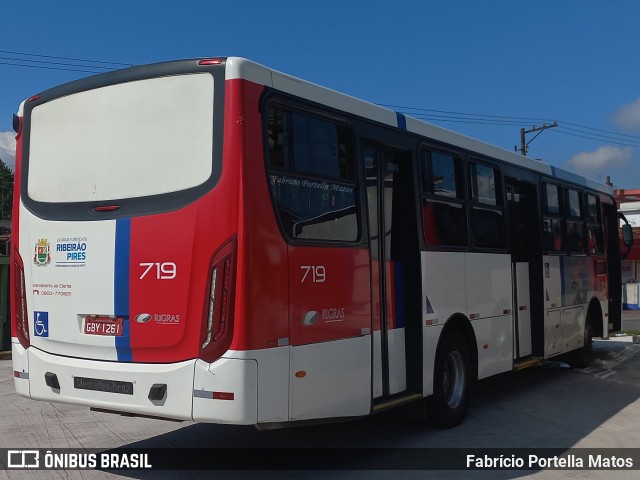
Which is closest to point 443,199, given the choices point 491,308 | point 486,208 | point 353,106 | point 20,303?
point 486,208

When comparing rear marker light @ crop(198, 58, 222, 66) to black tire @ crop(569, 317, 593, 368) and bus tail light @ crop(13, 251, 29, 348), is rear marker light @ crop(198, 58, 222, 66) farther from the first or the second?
black tire @ crop(569, 317, 593, 368)

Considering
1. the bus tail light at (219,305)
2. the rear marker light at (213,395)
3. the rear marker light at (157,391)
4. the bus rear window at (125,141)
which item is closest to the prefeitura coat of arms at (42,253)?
the bus rear window at (125,141)

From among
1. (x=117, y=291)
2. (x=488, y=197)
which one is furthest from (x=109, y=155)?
(x=488, y=197)

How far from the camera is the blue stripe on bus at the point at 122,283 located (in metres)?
5.11

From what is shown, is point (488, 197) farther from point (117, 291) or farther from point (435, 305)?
point (117, 291)

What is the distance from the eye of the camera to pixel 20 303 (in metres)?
5.91

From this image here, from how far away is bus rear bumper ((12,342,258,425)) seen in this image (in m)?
4.65

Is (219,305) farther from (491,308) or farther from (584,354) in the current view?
(584,354)

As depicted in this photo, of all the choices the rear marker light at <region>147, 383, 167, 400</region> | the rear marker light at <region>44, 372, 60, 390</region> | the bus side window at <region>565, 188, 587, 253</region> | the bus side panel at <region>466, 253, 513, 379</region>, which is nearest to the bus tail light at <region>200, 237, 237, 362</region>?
the rear marker light at <region>147, 383, 167, 400</region>

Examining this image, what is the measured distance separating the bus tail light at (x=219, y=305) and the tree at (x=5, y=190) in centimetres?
5977

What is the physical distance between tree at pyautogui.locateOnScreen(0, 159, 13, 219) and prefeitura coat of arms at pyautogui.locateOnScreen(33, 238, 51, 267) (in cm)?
5814

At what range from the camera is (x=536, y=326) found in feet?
31.6

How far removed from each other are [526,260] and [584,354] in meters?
3.07

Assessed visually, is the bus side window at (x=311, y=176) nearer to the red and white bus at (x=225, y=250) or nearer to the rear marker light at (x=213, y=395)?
the red and white bus at (x=225, y=250)
